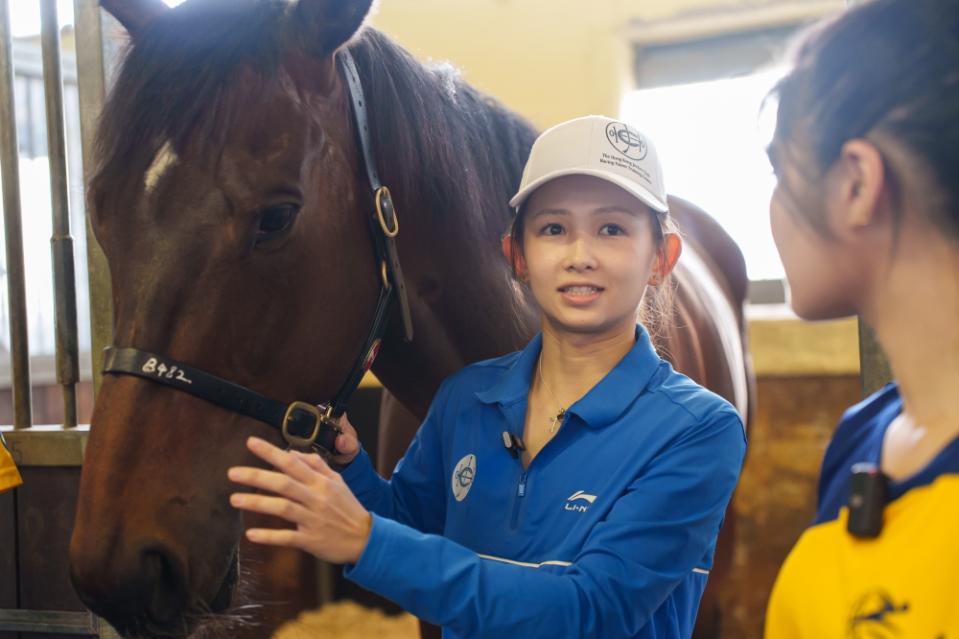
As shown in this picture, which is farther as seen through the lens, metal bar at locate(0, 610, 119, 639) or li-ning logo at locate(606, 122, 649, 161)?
metal bar at locate(0, 610, 119, 639)

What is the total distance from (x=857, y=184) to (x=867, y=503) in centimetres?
20

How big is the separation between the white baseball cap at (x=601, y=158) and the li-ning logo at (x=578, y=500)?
32 cm

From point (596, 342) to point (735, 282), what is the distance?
2.04 m

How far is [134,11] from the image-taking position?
1084 mm

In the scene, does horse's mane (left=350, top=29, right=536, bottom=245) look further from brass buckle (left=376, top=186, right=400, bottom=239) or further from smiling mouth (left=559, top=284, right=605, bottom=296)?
smiling mouth (left=559, top=284, right=605, bottom=296)

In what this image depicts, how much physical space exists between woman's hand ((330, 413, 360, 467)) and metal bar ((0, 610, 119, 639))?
0.67 m

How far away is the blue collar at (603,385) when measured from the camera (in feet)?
3.06

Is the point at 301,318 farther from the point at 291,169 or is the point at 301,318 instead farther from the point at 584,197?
the point at 584,197

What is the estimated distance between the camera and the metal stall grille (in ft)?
4.85

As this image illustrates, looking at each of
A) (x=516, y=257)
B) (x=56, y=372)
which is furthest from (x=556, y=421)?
(x=56, y=372)

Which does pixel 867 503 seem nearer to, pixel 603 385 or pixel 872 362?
pixel 603 385

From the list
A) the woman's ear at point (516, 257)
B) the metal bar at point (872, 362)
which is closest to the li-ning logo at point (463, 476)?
the woman's ear at point (516, 257)

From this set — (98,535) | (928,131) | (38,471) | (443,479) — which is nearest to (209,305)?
(98,535)

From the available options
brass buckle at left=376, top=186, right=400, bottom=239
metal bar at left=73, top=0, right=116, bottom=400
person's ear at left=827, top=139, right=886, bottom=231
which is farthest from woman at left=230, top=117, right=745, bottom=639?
→ metal bar at left=73, top=0, right=116, bottom=400
